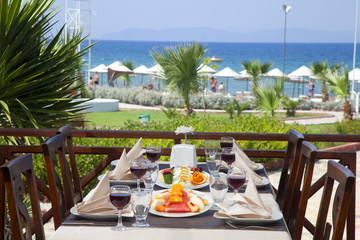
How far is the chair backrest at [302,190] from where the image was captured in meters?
2.47

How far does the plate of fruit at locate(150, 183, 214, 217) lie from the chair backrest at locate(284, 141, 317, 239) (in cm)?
47

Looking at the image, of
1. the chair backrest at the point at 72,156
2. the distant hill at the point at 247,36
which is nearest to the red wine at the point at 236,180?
the chair backrest at the point at 72,156

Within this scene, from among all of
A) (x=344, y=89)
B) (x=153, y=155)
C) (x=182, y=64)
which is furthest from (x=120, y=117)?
(x=153, y=155)

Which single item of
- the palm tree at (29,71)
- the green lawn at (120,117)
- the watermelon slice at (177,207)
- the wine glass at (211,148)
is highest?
the palm tree at (29,71)

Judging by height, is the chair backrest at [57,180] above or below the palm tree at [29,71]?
below

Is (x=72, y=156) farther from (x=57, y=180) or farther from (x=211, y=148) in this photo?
(x=211, y=148)

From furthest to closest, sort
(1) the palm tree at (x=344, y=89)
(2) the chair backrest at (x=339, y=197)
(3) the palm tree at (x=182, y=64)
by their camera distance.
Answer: (1) the palm tree at (x=344, y=89) < (3) the palm tree at (x=182, y=64) < (2) the chair backrest at (x=339, y=197)

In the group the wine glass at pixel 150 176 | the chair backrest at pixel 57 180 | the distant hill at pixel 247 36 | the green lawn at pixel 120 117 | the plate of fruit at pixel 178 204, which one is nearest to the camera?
the plate of fruit at pixel 178 204

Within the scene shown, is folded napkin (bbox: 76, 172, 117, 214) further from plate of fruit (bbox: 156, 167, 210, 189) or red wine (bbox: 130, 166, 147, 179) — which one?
plate of fruit (bbox: 156, 167, 210, 189)

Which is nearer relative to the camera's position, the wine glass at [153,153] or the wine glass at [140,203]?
the wine glass at [140,203]

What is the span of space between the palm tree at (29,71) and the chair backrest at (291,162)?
1852 mm

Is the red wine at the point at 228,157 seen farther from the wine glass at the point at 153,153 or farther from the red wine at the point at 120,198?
the red wine at the point at 120,198

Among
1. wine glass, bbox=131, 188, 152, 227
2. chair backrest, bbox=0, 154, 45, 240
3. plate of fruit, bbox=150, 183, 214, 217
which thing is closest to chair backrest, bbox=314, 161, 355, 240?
plate of fruit, bbox=150, 183, 214, 217

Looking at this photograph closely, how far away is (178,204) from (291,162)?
1132 mm
